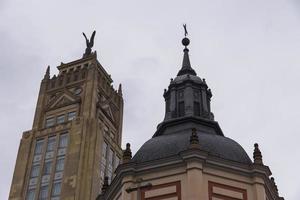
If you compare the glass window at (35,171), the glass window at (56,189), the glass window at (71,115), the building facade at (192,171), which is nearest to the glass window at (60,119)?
the glass window at (71,115)

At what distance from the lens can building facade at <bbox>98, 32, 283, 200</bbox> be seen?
1220 inches

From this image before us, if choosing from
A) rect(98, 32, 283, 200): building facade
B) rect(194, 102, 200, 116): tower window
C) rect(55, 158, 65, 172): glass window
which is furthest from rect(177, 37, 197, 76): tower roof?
rect(55, 158, 65, 172): glass window

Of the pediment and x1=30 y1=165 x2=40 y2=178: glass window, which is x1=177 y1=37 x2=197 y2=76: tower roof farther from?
the pediment

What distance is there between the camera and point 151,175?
32.2 m

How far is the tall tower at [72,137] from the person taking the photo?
80.9m

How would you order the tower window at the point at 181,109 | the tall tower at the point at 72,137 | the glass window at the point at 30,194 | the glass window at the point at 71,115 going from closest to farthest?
the tower window at the point at 181,109
the tall tower at the point at 72,137
the glass window at the point at 30,194
the glass window at the point at 71,115

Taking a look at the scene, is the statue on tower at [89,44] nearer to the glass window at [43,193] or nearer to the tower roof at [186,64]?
the glass window at [43,193]

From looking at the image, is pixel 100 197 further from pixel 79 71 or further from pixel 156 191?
pixel 79 71

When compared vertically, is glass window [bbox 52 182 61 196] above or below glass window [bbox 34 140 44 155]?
below

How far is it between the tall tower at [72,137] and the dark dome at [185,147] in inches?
1794

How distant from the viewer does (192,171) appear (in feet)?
102

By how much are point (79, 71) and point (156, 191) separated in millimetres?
69650

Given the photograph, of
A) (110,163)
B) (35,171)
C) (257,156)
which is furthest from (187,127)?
(35,171)

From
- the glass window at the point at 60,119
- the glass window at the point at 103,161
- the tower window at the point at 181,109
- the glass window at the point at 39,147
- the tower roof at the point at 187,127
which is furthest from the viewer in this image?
the glass window at the point at 60,119
